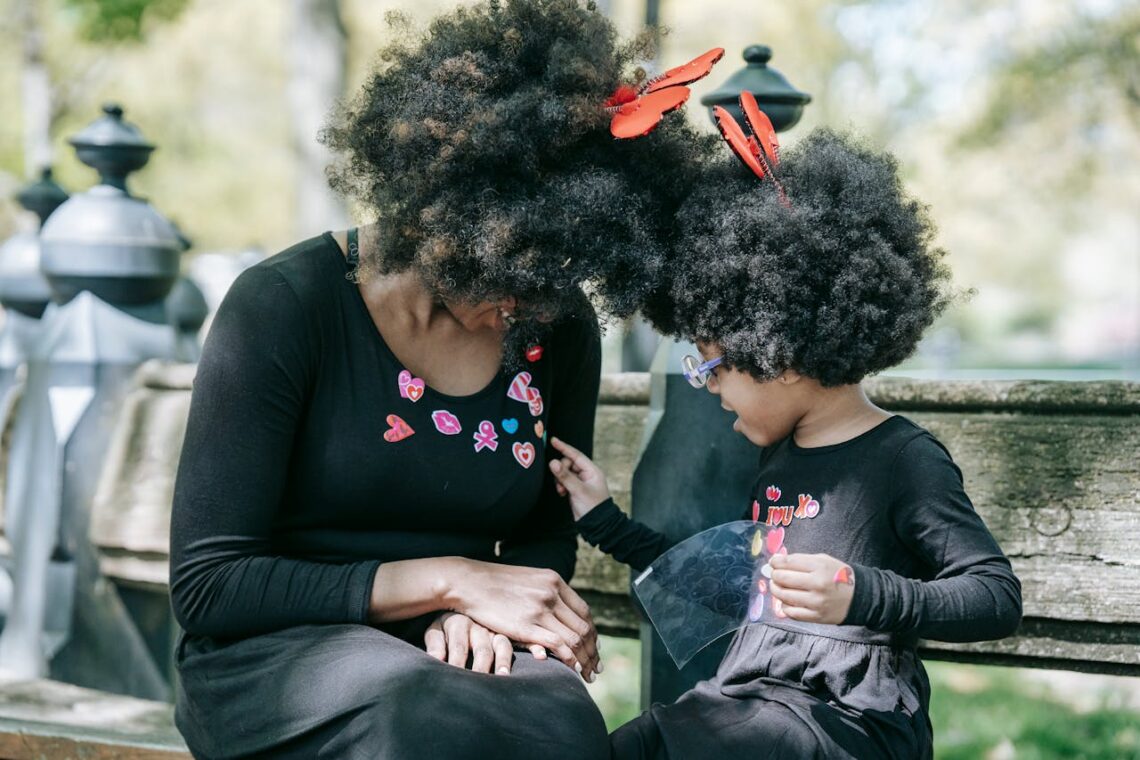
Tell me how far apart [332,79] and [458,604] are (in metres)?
7.66

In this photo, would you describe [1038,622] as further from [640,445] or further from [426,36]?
[426,36]

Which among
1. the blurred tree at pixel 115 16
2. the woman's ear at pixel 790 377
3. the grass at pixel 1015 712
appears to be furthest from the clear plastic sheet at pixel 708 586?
the blurred tree at pixel 115 16

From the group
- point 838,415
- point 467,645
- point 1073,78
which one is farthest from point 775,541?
point 1073,78

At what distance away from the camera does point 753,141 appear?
2.26 m

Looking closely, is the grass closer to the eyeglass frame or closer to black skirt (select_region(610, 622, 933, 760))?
black skirt (select_region(610, 622, 933, 760))

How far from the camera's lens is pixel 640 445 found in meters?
2.86

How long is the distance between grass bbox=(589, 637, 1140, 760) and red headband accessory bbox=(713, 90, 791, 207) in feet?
7.10

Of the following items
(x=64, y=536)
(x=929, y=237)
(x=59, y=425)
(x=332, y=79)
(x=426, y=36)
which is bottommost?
(x=64, y=536)

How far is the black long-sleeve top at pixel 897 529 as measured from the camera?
1993mm

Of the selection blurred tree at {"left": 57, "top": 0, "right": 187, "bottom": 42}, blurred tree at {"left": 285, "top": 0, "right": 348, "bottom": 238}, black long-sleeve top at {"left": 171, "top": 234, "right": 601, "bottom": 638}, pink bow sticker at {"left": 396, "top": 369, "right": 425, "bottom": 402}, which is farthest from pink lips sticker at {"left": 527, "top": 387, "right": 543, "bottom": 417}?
blurred tree at {"left": 57, "top": 0, "right": 187, "bottom": 42}

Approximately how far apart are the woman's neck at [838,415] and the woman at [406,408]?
17.4 inches

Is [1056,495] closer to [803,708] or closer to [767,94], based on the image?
[803,708]

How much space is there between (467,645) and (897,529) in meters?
0.78

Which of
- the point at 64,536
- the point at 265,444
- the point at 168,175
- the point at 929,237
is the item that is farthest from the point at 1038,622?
the point at 168,175
